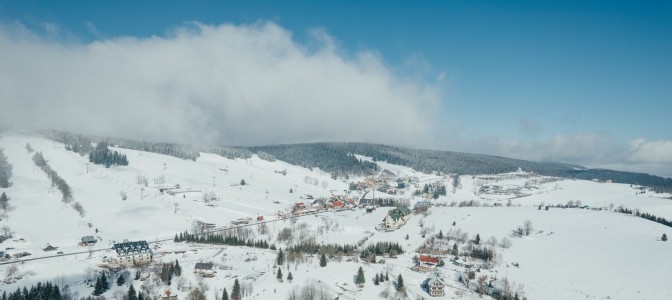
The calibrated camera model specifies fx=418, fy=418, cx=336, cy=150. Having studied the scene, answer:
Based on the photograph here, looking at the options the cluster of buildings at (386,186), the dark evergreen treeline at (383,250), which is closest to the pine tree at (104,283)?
the dark evergreen treeline at (383,250)

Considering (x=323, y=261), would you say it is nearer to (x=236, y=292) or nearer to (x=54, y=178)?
(x=236, y=292)

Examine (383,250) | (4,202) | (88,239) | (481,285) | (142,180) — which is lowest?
(88,239)

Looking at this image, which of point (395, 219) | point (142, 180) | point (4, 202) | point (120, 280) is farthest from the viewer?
point (142, 180)

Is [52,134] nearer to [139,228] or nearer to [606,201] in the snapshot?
[139,228]

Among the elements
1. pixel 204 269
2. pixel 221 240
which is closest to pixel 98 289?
pixel 204 269

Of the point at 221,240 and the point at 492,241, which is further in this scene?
the point at 221,240

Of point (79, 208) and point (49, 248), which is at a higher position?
point (79, 208)

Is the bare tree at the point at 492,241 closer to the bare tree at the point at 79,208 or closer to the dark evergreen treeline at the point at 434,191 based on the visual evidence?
the dark evergreen treeline at the point at 434,191
